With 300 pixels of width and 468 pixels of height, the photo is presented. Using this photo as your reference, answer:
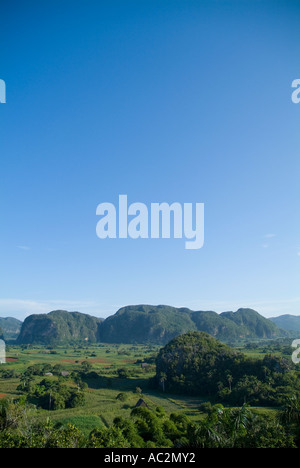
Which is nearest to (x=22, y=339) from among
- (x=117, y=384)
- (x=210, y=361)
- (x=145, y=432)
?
(x=117, y=384)

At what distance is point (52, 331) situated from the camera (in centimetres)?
16800

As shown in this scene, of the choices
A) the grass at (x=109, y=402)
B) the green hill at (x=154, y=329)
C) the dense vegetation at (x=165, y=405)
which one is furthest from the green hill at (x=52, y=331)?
the grass at (x=109, y=402)

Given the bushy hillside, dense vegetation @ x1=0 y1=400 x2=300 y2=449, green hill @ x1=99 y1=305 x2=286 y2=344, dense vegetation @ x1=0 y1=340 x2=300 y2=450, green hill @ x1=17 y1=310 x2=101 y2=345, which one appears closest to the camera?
dense vegetation @ x1=0 y1=400 x2=300 y2=449

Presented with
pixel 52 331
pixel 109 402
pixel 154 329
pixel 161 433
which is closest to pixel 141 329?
pixel 154 329

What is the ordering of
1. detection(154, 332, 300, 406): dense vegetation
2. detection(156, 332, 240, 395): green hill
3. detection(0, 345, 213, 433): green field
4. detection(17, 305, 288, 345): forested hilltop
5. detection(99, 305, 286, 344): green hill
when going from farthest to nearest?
detection(99, 305, 286, 344): green hill → detection(17, 305, 288, 345): forested hilltop → detection(156, 332, 240, 395): green hill → detection(154, 332, 300, 406): dense vegetation → detection(0, 345, 213, 433): green field

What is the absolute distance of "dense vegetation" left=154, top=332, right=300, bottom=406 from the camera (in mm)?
39500

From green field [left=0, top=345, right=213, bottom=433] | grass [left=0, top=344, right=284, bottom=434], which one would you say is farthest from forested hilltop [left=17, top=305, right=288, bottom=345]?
grass [left=0, top=344, right=284, bottom=434]

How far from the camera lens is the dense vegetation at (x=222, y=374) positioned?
39500 millimetres

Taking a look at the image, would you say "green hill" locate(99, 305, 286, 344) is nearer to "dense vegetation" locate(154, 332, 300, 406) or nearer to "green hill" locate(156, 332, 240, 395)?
"green hill" locate(156, 332, 240, 395)

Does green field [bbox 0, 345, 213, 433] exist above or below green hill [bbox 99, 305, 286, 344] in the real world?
above

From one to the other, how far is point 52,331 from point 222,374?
14159cm

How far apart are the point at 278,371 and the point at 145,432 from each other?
30014 mm

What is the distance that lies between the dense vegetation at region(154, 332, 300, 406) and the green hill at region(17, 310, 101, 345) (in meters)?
125
